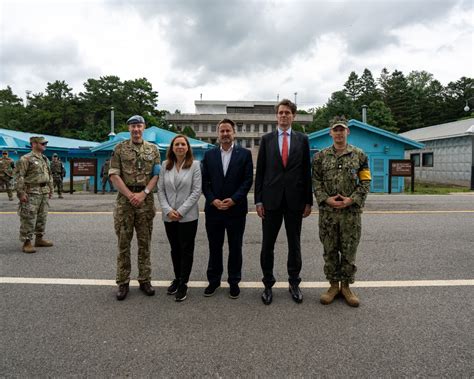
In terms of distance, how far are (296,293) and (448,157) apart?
2593cm

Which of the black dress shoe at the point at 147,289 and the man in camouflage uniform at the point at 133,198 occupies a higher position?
the man in camouflage uniform at the point at 133,198

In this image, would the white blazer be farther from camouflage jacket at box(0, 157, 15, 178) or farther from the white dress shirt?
camouflage jacket at box(0, 157, 15, 178)

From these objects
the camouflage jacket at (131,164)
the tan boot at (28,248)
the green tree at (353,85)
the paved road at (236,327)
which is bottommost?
the paved road at (236,327)

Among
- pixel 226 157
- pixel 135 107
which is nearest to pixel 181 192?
pixel 226 157

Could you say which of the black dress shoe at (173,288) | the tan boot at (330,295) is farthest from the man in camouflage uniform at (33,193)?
the tan boot at (330,295)

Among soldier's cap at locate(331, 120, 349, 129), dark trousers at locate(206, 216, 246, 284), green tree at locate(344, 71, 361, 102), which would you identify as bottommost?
dark trousers at locate(206, 216, 246, 284)

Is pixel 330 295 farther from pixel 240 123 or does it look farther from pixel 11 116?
pixel 11 116

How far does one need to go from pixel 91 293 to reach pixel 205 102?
2661 inches

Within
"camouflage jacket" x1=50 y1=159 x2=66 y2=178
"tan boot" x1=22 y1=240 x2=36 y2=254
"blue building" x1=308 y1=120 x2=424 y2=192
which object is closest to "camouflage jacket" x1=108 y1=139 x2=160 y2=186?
"tan boot" x1=22 y1=240 x2=36 y2=254

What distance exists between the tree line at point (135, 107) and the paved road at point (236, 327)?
36.2m

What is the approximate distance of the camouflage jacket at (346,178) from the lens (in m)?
3.37

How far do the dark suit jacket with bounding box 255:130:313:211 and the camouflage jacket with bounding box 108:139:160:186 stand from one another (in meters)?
1.34

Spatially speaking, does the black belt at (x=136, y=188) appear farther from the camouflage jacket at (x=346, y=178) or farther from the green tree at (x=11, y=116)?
the green tree at (x=11, y=116)

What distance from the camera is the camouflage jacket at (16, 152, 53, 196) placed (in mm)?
5363
